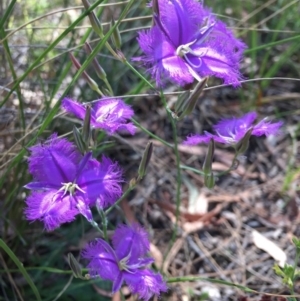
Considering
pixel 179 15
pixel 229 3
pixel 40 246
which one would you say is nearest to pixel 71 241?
pixel 40 246

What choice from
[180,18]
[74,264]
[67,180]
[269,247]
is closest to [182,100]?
[180,18]

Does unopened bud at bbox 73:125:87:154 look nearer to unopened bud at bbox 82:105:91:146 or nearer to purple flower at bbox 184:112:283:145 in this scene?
unopened bud at bbox 82:105:91:146

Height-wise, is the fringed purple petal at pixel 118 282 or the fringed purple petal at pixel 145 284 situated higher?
the fringed purple petal at pixel 118 282

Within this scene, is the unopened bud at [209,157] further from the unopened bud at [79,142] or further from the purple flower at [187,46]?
the unopened bud at [79,142]

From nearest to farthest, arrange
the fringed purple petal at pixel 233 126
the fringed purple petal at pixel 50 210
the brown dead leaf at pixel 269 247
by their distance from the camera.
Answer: the fringed purple petal at pixel 50 210, the fringed purple petal at pixel 233 126, the brown dead leaf at pixel 269 247

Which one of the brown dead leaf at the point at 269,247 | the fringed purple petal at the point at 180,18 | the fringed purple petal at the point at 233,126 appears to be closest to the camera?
the fringed purple petal at the point at 180,18

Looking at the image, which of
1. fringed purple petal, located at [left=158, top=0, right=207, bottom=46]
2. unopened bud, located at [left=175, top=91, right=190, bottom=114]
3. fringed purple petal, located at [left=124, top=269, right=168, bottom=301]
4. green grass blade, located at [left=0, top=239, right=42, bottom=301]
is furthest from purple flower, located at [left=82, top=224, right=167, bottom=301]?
fringed purple petal, located at [left=158, top=0, right=207, bottom=46]

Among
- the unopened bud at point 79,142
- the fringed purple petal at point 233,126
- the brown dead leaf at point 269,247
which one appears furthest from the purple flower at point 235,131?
the brown dead leaf at point 269,247

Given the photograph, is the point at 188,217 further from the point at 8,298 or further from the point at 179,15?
the point at 179,15
